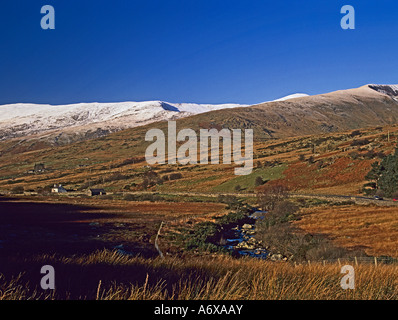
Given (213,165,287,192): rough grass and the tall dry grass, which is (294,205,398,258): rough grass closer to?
the tall dry grass

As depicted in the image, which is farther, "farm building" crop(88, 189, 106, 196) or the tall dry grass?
"farm building" crop(88, 189, 106, 196)

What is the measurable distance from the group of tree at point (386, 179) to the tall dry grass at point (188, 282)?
51318 mm

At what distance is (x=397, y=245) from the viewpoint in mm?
27453

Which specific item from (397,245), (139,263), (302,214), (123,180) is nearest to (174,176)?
(123,180)

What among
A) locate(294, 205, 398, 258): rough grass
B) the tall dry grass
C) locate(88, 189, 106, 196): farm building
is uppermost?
the tall dry grass

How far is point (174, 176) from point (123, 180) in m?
18.8

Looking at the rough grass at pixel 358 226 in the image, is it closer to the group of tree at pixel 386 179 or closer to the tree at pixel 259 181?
the group of tree at pixel 386 179

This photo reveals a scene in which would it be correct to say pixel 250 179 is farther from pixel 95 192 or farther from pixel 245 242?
pixel 245 242

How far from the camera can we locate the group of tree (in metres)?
53.5

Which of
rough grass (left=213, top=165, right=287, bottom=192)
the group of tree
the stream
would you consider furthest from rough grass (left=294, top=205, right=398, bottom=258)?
rough grass (left=213, top=165, right=287, bottom=192)

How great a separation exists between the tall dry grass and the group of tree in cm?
5132
